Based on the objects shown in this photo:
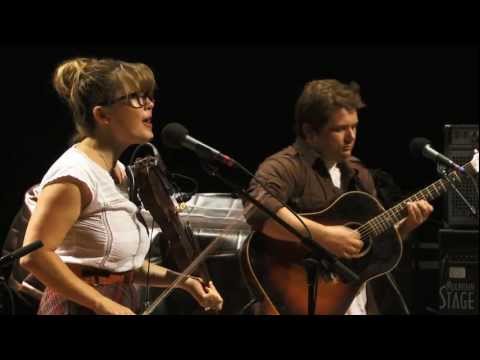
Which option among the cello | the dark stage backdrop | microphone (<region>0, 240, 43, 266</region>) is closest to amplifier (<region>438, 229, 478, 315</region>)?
the dark stage backdrop

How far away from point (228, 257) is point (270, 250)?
0.56 meters

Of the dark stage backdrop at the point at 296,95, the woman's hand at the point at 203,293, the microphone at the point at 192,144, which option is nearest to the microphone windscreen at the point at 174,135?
the microphone at the point at 192,144

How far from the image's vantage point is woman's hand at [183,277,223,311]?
2.68m

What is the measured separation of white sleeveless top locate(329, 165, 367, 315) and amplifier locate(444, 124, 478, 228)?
2.58 feet

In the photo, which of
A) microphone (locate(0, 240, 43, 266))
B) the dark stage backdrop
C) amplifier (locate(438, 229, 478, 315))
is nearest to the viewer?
microphone (locate(0, 240, 43, 266))

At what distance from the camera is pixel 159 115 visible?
4.51m

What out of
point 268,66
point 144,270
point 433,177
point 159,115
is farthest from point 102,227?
point 433,177

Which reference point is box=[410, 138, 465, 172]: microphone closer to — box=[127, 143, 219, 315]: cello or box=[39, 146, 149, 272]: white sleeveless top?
→ box=[127, 143, 219, 315]: cello

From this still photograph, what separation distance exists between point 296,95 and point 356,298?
157 centimetres

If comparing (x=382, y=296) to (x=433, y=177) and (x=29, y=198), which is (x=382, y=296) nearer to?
(x=433, y=177)

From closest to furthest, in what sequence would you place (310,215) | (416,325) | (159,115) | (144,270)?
(416,325) < (144,270) < (310,215) < (159,115)

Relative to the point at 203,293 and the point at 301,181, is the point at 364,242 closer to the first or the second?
the point at 301,181

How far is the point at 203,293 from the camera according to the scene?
2691mm

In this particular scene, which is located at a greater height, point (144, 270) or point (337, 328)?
point (337, 328)
